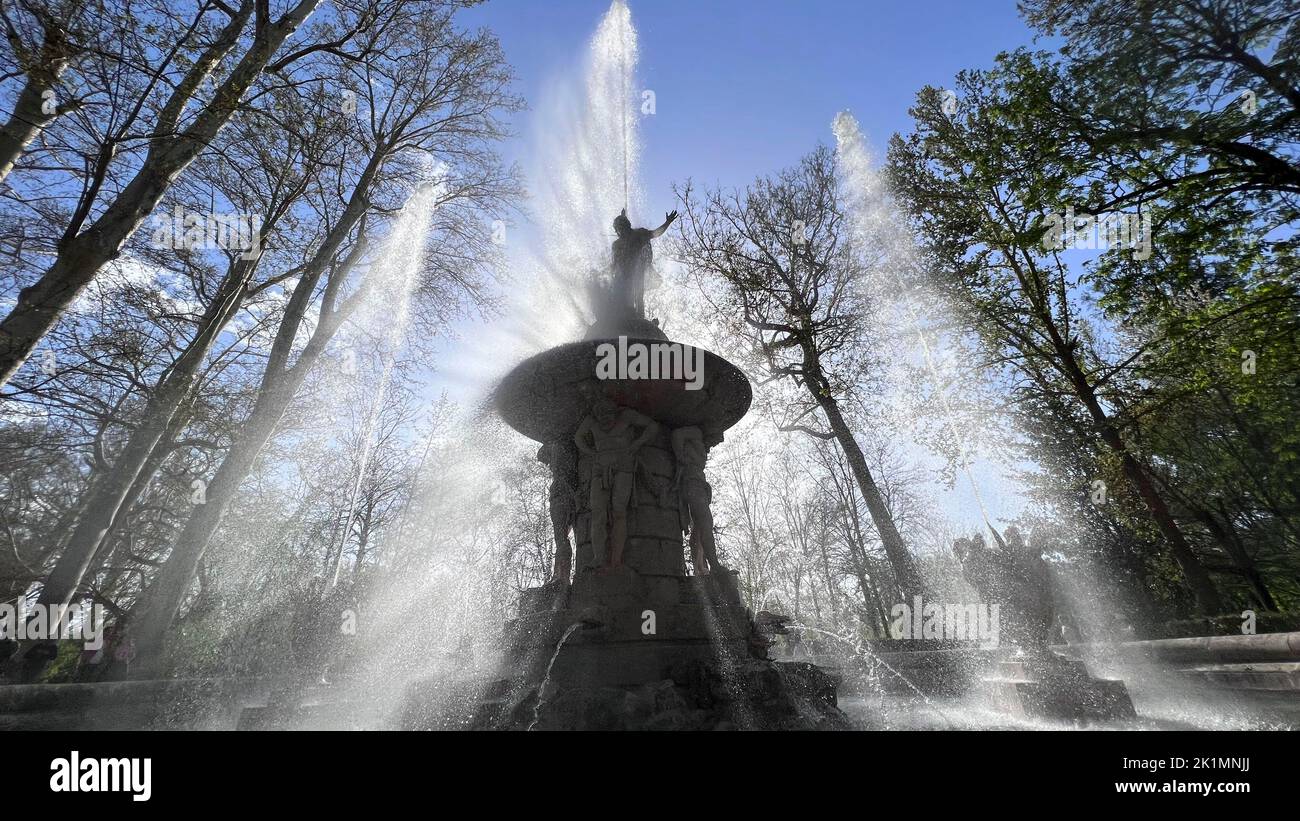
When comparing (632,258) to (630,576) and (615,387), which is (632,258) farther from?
(630,576)

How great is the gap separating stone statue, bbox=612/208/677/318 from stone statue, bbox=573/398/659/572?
2085mm

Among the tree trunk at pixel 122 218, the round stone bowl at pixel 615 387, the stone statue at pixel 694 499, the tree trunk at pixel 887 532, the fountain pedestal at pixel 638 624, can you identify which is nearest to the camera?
the fountain pedestal at pixel 638 624

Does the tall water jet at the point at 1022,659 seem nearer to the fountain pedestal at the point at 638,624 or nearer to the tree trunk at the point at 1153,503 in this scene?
the fountain pedestal at the point at 638,624

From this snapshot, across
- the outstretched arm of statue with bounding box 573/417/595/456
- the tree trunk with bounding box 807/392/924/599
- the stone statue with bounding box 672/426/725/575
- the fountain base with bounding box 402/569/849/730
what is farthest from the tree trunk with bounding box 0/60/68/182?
the tree trunk with bounding box 807/392/924/599

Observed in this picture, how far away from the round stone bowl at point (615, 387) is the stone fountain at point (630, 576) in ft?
0.05

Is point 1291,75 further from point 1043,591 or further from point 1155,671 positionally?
point 1155,671

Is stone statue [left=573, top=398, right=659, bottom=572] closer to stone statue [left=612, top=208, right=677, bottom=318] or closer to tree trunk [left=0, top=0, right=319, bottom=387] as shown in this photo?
stone statue [left=612, top=208, right=677, bottom=318]

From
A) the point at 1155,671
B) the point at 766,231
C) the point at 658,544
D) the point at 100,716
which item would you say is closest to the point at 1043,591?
the point at 1155,671

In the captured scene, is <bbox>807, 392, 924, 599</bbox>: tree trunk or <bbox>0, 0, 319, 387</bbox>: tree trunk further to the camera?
<bbox>807, 392, 924, 599</bbox>: tree trunk

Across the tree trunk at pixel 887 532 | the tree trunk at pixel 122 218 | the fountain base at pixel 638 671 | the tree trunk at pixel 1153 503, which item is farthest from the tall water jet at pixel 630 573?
the tree trunk at pixel 1153 503

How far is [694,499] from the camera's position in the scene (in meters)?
6.32

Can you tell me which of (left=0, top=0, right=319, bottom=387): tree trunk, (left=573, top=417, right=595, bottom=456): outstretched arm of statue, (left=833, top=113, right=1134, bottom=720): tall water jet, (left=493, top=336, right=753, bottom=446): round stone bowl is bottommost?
(left=833, top=113, right=1134, bottom=720): tall water jet

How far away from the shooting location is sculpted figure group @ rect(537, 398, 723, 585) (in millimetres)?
5691

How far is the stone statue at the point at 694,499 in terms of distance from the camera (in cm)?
625
